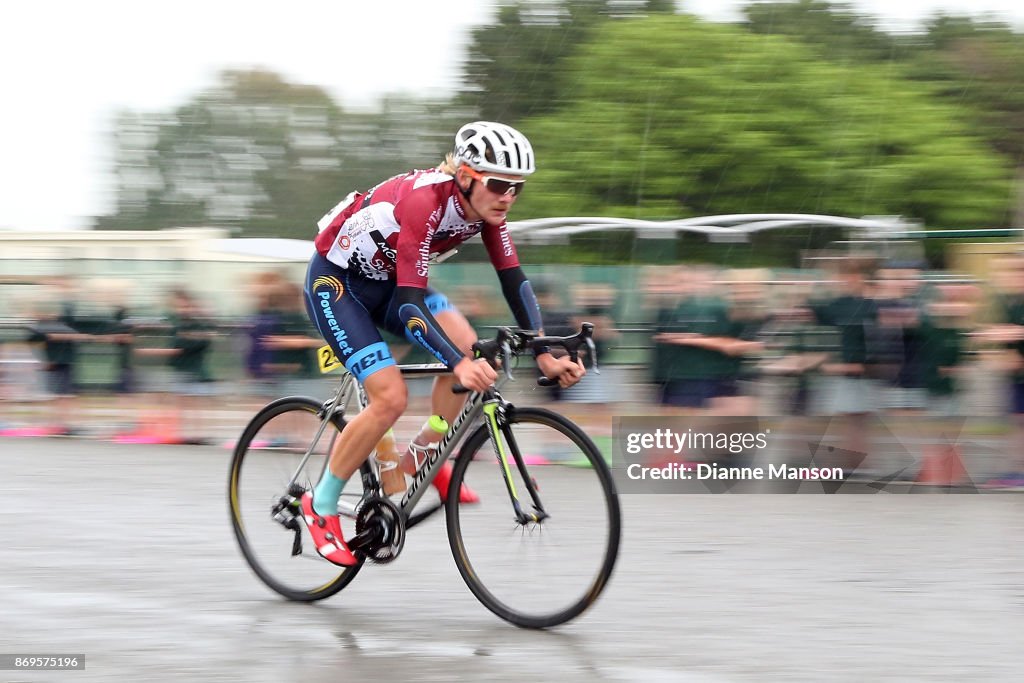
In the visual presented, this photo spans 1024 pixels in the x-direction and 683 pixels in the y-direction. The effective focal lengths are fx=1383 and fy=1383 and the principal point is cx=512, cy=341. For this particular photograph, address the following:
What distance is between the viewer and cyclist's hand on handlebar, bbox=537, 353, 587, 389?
18.2 ft

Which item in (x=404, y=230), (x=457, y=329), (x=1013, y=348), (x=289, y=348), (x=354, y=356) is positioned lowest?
(x=289, y=348)

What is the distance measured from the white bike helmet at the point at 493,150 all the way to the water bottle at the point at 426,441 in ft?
3.71

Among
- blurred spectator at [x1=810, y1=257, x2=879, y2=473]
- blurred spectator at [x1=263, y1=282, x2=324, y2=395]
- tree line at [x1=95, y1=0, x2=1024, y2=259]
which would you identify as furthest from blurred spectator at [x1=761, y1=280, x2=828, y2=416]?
tree line at [x1=95, y1=0, x2=1024, y2=259]

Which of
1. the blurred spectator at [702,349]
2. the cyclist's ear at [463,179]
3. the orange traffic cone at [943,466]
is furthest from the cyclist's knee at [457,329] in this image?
the orange traffic cone at [943,466]

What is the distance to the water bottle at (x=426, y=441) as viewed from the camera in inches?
231

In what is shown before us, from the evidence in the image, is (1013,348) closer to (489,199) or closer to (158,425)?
(489,199)

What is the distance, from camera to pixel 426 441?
593cm

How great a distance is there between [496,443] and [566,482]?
1.22ft

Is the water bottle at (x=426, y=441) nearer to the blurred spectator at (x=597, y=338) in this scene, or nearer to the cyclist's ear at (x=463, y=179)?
the cyclist's ear at (x=463, y=179)

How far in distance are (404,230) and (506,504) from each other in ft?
3.86

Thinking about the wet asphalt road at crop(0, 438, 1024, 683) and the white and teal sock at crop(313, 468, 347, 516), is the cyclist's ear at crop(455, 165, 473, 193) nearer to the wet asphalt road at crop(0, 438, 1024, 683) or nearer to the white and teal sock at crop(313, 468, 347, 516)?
the white and teal sock at crop(313, 468, 347, 516)

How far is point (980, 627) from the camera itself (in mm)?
5648

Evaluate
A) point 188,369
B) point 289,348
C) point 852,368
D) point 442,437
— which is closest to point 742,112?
point 188,369

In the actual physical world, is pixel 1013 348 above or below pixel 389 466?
below
